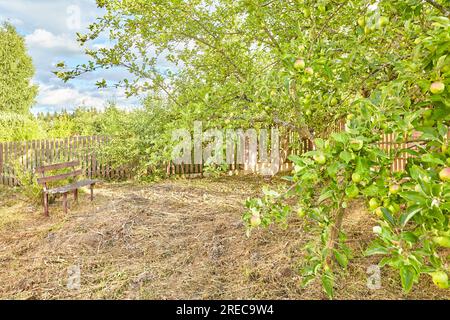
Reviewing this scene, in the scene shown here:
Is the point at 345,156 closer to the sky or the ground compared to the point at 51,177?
closer to the sky

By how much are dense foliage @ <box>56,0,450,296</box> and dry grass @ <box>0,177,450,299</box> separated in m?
0.35

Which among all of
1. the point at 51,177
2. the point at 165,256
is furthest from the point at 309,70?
the point at 51,177

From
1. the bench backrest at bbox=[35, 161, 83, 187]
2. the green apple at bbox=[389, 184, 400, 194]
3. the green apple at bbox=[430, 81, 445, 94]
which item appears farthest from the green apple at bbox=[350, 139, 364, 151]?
the bench backrest at bbox=[35, 161, 83, 187]

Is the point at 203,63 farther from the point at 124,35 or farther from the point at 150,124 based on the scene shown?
the point at 150,124

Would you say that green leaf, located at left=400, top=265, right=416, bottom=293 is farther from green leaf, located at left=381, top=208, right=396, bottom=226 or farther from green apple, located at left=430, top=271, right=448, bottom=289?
green leaf, located at left=381, top=208, right=396, bottom=226

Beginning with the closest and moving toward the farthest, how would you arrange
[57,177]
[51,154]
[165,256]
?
[165,256] → [57,177] → [51,154]

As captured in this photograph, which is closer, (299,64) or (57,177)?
(299,64)

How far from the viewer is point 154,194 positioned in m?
6.55

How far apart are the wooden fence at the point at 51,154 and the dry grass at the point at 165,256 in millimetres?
3741

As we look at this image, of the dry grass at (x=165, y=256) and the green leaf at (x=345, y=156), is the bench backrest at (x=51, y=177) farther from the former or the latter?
the green leaf at (x=345, y=156)

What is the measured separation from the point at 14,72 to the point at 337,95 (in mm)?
19977

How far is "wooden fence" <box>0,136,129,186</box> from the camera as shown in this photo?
9211 millimetres

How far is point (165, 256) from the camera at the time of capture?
3.67 meters

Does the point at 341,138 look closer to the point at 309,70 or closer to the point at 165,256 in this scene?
the point at 309,70
